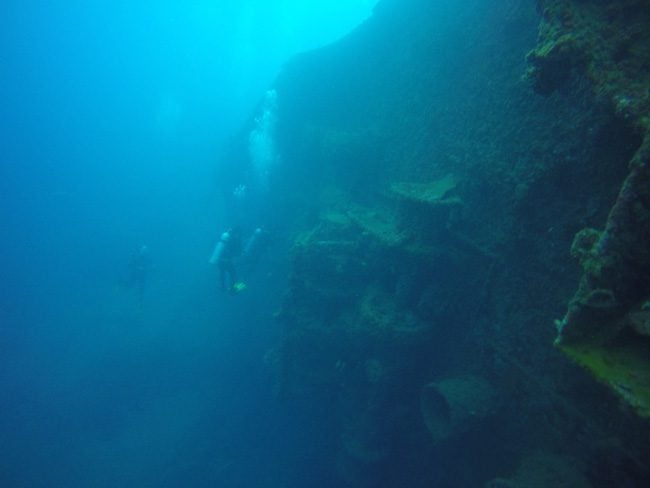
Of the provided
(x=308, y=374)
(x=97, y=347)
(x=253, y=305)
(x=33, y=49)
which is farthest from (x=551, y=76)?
(x=33, y=49)

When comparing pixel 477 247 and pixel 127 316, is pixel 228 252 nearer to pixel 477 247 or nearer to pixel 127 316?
pixel 477 247

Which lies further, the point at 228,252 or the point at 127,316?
the point at 127,316

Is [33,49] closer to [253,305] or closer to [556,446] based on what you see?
[253,305]

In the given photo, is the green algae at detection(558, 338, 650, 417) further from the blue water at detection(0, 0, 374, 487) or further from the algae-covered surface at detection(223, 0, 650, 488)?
the blue water at detection(0, 0, 374, 487)

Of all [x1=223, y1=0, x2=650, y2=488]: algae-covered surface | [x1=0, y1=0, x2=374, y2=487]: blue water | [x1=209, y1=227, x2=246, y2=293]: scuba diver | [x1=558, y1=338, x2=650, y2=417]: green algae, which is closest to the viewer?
[x1=558, y1=338, x2=650, y2=417]: green algae

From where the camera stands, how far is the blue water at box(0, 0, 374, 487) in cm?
1292

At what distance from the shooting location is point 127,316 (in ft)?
65.3

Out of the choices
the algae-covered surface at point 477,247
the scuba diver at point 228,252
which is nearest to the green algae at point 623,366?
the algae-covered surface at point 477,247

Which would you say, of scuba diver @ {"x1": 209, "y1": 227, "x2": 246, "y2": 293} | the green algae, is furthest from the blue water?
the green algae

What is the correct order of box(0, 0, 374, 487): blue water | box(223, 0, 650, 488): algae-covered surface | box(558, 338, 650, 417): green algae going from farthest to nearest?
box(0, 0, 374, 487): blue water, box(223, 0, 650, 488): algae-covered surface, box(558, 338, 650, 417): green algae

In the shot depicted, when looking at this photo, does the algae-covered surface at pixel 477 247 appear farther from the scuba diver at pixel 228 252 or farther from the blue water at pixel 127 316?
the blue water at pixel 127 316

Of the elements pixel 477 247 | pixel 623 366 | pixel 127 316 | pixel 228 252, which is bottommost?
pixel 127 316

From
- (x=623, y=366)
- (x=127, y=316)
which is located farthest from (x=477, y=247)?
(x=127, y=316)

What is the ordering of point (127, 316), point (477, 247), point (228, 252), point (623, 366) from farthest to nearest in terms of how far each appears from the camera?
→ point (127, 316), point (228, 252), point (477, 247), point (623, 366)
